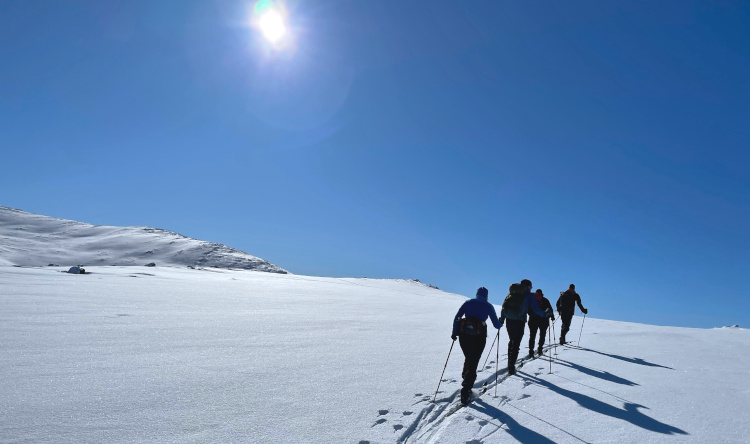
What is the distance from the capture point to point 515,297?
9906 millimetres

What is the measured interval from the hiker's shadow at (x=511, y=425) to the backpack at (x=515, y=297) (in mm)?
3576

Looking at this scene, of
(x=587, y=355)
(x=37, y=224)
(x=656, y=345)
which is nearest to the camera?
(x=587, y=355)

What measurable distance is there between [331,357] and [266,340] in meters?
2.46

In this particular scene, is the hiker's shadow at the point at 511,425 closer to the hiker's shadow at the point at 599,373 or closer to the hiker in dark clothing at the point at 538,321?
the hiker's shadow at the point at 599,373

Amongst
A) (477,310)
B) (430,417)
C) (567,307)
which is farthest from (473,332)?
(567,307)

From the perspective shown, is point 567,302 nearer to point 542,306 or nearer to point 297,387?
point 542,306

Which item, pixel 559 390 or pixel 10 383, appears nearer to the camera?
pixel 10 383

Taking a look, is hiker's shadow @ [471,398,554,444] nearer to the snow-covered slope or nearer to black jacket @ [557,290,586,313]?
black jacket @ [557,290,586,313]

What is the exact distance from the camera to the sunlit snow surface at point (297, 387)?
4957mm

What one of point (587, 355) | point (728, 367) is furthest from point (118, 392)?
point (728, 367)

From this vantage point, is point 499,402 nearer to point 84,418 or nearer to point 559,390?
point 559,390

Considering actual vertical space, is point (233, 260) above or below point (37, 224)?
below

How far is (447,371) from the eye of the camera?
8.87 m

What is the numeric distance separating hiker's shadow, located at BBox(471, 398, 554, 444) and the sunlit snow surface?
0.11 feet
